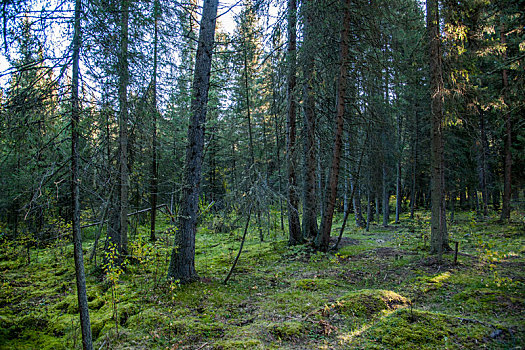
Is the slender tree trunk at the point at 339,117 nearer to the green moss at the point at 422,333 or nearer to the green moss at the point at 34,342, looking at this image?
the green moss at the point at 422,333

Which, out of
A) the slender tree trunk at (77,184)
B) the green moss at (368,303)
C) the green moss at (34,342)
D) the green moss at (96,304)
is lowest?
the green moss at (34,342)

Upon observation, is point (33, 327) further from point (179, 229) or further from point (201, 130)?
point (201, 130)

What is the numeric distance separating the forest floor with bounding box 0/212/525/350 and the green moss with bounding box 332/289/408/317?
0.02m

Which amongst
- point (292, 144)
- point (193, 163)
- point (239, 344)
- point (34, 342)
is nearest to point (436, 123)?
point (292, 144)

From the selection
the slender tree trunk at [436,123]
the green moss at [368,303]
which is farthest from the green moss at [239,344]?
the slender tree trunk at [436,123]

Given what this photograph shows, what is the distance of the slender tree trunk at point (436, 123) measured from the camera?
734 centimetres

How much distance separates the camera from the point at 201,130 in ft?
19.7

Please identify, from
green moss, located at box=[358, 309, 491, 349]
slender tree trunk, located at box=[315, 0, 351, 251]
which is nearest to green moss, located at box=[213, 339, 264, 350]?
green moss, located at box=[358, 309, 491, 349]

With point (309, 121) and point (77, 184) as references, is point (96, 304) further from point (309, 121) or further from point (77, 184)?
point (309, 121)

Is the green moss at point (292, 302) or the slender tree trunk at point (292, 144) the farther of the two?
the slender tree trunk at point (292, 144)

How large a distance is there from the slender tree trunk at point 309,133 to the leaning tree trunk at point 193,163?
2.94 metres

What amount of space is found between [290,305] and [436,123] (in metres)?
6.78

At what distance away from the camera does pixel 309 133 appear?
8719 mm

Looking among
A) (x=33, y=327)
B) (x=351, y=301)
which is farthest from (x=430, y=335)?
(x=33, y=327)
